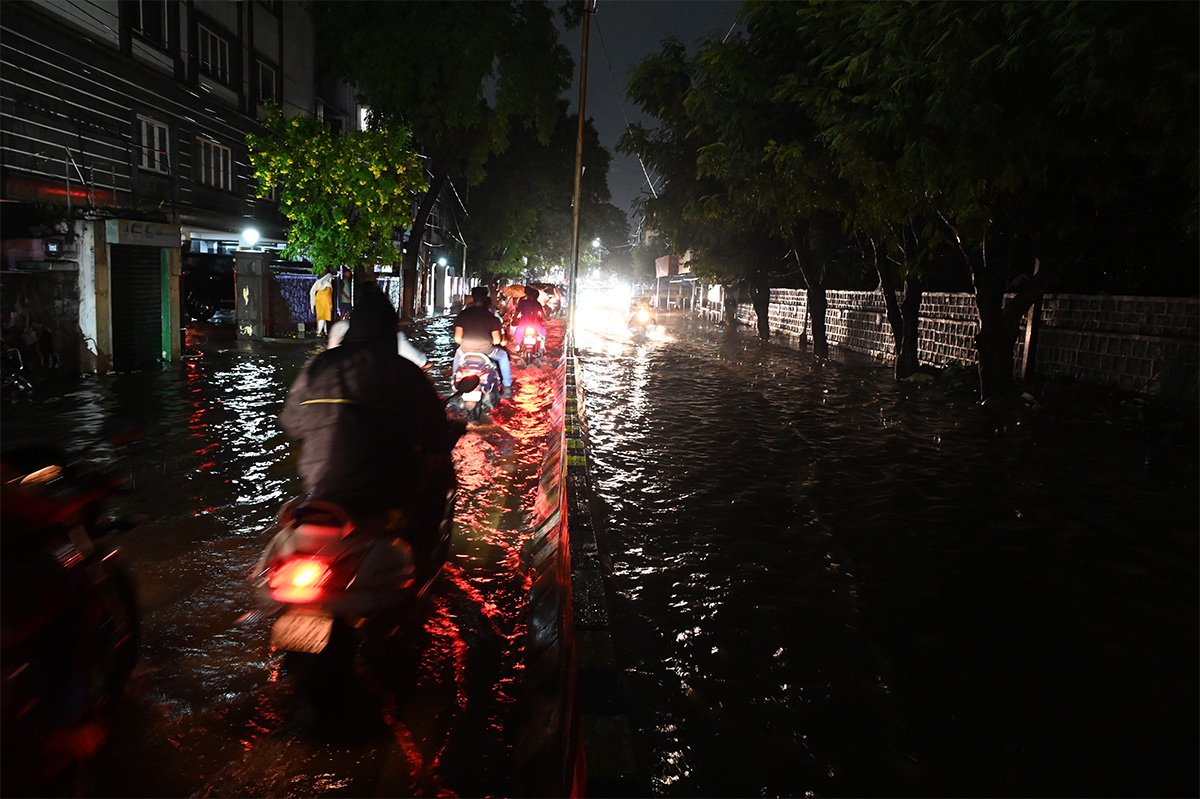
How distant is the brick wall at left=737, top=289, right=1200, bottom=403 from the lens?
11086 millimetres

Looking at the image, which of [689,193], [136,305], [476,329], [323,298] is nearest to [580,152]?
[689,193]

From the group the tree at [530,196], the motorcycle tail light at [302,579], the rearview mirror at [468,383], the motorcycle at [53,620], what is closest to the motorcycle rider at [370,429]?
Answer: the motorcycle tail light at [302,579]

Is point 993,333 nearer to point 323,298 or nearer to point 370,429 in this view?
point 370,429

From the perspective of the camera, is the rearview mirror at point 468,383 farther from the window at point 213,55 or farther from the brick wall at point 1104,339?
the window at point 213,55

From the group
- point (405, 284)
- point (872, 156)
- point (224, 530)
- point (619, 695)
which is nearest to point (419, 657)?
point (619, 695)

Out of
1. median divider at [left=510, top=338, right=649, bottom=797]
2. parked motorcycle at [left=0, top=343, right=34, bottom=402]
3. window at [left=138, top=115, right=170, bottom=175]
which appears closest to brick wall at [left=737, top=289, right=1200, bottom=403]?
median divider at [left=510, top=338, right=649, bottom=797]

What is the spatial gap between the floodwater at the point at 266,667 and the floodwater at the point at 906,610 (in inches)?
29.0

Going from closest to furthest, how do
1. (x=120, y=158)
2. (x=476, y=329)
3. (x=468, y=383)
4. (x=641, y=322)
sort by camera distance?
(x=468, y=383)
(x=476, y=329)
(x=120, y=158)
(x=641, y=322)

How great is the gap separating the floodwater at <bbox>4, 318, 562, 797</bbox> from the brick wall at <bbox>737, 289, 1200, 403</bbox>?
966 centimetres

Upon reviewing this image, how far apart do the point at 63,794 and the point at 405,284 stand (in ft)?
98.6

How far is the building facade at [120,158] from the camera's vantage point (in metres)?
13.0

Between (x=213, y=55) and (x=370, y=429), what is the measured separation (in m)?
25.5

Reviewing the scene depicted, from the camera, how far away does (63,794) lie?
9.43 ft

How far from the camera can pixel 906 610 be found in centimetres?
493
